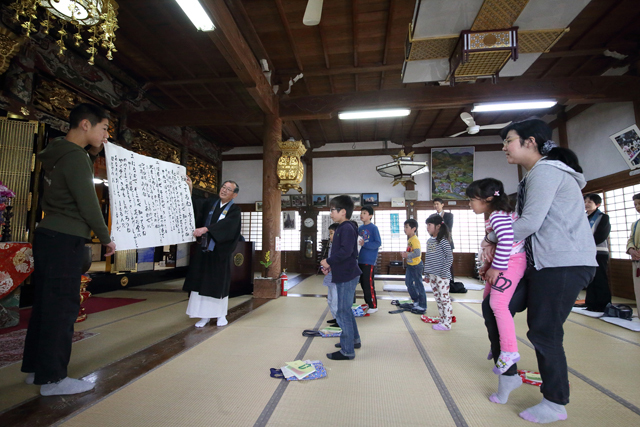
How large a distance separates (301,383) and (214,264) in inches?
73.1

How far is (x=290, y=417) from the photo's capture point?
1.50 metres

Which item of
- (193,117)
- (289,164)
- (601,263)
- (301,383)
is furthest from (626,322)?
(193,117)

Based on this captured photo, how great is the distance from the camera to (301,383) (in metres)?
1.88

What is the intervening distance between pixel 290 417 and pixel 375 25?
16.2ft

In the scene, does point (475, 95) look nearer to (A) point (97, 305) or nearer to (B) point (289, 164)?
(B) point (289, 164)

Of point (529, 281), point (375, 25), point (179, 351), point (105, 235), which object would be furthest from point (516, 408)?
point (375, 25)

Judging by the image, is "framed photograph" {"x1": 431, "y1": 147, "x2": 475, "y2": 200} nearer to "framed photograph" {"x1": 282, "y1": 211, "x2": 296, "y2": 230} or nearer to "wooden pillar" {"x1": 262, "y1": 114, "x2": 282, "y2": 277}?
"framed photograph" {"x1": 282, "y1": 211, "x2": 296, "y2": 230}

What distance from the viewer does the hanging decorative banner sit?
6.67 feet

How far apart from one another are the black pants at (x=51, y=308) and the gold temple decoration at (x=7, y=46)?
13.3 feet

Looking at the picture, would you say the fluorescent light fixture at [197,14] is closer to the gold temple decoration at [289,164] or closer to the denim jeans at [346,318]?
the gold temple decoration at [289,164]

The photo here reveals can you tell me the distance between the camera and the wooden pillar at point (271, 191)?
17.4 ft

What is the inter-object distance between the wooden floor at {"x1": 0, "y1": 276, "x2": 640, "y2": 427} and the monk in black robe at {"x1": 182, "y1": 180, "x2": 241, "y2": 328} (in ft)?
0.78

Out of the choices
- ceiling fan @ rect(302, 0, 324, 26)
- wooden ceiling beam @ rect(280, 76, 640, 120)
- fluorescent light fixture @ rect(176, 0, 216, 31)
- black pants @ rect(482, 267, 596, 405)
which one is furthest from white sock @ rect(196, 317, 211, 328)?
wooden ceiling beam @ rect(280, 76, 640, 120)

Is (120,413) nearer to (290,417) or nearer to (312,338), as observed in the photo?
(290,417)
